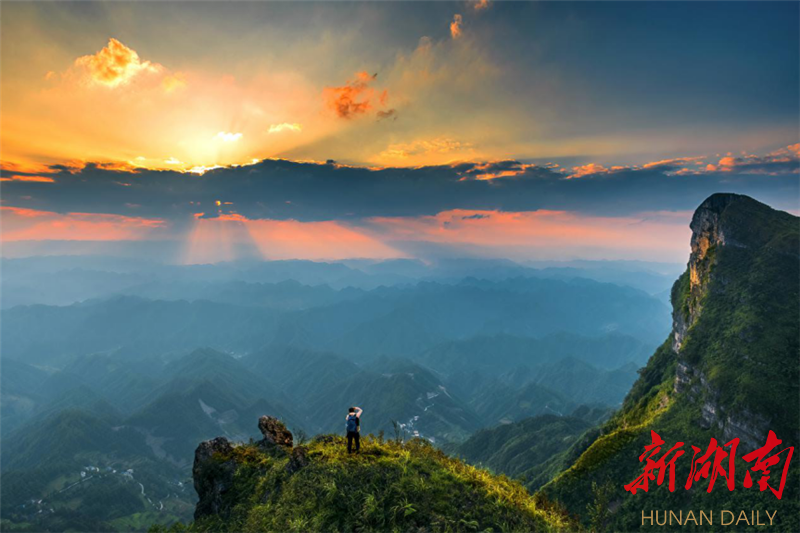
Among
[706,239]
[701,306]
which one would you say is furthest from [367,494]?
[706,239]

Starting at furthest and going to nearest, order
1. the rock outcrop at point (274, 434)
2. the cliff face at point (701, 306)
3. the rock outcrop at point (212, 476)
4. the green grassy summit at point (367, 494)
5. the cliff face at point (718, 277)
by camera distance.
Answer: the cliff face at point (718, 277)
the cliff face at point (701, 306)
the rock outcrop at point (274, 434)
the rock outcrop at point (212, 476)
the green grassy summit at point (367, 494)

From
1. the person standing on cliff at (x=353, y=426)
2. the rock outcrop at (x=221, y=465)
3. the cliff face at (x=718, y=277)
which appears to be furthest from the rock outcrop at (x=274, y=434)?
the cliff face at (x=718, y=277)

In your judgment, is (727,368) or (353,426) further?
(727,368)

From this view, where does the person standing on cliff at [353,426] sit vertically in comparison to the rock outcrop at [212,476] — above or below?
above

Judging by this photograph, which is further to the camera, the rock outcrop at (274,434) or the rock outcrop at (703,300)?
the rock outcrop at (703,300)

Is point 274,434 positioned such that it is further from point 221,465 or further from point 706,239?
point 706,239

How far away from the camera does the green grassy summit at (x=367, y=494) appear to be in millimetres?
16781

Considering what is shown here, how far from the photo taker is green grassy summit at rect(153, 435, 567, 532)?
55.1ft

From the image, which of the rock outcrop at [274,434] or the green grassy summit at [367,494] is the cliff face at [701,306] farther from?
the rock outcrop at [274,434]

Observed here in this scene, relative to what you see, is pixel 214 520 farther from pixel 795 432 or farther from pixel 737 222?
pixel 737 222

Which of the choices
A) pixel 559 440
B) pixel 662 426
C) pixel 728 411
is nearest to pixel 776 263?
pixel 728 411

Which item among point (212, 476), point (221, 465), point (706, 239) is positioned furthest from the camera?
point (706, 239)

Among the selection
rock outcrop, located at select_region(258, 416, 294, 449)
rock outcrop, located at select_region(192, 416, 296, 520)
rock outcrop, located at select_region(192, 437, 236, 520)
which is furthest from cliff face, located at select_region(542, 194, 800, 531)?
rock outcrop, located at select_region(192, 437, 236, 520)

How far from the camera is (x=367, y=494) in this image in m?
17.7
